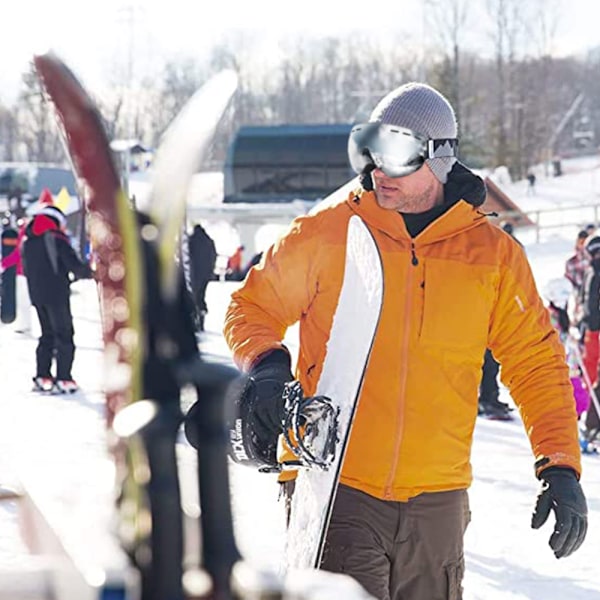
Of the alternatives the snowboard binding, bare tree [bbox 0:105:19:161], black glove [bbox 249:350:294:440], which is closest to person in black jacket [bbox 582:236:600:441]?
the snowboard binding

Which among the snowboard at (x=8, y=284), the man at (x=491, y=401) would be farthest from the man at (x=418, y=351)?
the snowboard at (x=8, y=284)

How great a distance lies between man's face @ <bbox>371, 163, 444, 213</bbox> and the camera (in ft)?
9.32

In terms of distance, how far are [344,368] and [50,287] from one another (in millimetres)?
6907

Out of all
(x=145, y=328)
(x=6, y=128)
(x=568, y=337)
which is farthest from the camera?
(x=568, y=337)

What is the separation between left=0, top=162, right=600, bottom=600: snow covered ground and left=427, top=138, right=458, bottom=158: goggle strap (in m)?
0.94

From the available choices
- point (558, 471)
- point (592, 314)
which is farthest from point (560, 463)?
point (592, 314)

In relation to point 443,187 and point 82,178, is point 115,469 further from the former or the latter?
point 443,187

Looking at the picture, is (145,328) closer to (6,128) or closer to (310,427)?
(6,128)

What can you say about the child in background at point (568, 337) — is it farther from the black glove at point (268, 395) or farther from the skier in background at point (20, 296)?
the skier in background at point (20, 296)

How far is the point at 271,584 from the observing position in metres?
1.03

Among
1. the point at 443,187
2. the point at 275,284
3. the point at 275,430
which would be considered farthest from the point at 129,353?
the point at 443,187

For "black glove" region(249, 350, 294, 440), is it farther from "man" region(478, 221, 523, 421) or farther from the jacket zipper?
"man" region(478, 221, 523, 421)

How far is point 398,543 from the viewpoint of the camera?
277 centimetres

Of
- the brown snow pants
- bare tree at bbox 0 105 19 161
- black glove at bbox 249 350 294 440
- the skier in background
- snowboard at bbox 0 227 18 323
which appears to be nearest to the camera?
bare tree at bbox 0 105 19 161
